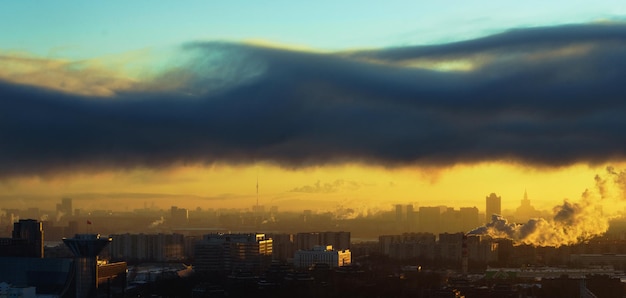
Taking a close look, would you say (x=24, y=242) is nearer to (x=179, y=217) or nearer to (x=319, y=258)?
(x=319, y=258)

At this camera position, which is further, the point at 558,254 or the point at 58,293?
the point at 558,254

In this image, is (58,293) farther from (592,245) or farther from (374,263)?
(592,245)

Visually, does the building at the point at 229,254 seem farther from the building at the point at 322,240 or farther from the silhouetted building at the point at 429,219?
the silhouetted building at the point at 429,219

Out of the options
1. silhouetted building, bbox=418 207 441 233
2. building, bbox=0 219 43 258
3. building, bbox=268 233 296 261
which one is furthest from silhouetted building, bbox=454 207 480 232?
building, bbox=0 219 43 258

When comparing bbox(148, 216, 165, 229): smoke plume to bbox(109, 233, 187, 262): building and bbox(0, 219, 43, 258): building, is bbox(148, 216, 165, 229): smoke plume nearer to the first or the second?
bbox(109, 233, 187, 262): building

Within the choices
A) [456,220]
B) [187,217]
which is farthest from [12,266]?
[187,217]

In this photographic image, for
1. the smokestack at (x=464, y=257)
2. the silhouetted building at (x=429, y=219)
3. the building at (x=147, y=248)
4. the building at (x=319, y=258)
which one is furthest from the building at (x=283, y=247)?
the silhouetted building at (x=429, y=219)

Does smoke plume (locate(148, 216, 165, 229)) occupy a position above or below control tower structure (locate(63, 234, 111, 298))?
above
